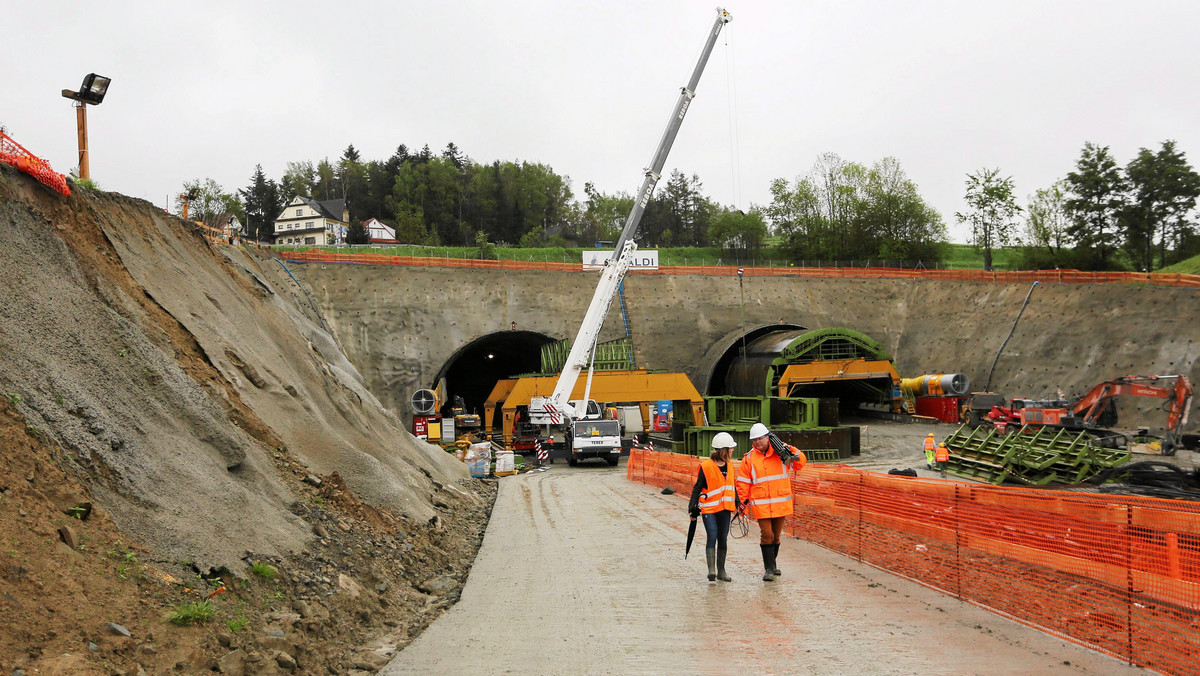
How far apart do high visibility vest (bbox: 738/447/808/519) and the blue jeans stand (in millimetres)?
343

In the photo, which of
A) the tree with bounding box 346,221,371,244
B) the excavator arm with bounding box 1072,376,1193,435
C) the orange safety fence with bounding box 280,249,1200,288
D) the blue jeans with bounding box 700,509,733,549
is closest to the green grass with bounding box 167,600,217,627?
the blue jeans with bounding box 700,509,733,549

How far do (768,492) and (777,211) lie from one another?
8217 cm

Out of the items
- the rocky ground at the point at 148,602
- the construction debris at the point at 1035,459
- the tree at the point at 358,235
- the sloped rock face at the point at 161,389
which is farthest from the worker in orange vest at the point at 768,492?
the tree at the point at 358,235

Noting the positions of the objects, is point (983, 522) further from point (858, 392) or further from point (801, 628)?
point (858, 392)

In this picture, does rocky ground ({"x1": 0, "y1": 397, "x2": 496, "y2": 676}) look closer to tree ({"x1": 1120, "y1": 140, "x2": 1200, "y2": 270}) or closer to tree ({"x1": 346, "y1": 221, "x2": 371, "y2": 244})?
tree ({"x1": 1120, "y1": 140, "x2": 1200, "y2": 270})

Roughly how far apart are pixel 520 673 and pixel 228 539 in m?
3.43

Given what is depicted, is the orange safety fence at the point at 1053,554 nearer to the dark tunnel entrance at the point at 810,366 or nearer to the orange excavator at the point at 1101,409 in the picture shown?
the orange excavator at the point at 1101,409

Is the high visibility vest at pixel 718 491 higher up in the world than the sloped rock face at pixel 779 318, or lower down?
lower down

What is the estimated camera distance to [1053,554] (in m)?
7.51

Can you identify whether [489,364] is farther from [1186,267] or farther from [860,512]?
[1186,267]

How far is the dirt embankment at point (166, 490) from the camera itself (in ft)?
19.3

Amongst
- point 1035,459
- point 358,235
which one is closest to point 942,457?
point 1035,459

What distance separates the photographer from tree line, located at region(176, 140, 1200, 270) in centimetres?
5872

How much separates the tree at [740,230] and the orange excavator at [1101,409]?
63029 mm
